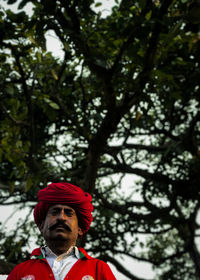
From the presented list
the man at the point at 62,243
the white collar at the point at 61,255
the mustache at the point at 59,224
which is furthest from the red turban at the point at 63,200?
the white collar at the point at 61,255

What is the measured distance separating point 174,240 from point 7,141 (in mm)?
15004

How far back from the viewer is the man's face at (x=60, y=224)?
6.83ft

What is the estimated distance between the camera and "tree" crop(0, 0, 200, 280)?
299 centimetres

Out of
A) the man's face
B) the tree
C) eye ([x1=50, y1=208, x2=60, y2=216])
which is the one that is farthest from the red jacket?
the tree

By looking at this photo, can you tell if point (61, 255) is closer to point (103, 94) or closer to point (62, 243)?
point (62, 243)

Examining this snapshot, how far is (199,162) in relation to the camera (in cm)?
595

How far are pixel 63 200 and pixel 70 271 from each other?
507mm

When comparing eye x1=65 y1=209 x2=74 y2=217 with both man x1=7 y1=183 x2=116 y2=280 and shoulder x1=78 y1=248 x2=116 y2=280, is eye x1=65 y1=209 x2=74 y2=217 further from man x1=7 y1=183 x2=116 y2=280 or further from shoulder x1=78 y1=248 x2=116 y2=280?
shoulder x1=78 y1=248 x2=116 y2=280

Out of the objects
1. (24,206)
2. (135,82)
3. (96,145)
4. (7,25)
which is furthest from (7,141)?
(24,206)

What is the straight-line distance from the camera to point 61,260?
80.7 inches

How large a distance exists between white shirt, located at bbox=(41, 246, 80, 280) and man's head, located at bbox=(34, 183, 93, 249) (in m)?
0.08

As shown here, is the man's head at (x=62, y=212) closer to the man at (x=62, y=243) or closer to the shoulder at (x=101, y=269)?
the man at (x=62, y=243)

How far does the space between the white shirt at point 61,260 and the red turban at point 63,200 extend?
272 mm

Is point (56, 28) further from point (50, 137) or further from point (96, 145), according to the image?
point (50, 137)
